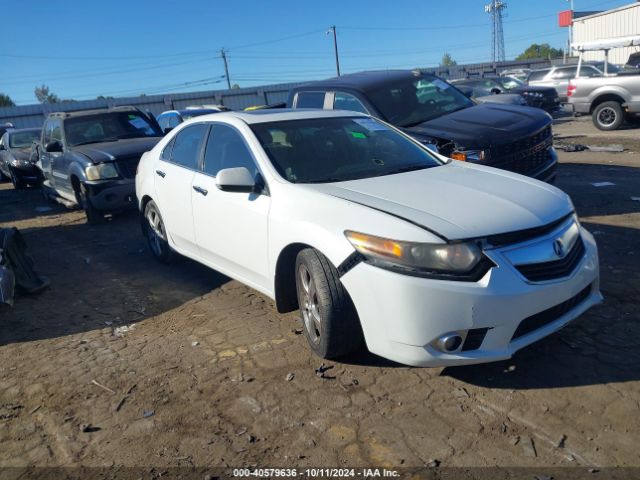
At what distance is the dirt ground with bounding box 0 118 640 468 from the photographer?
9.18ft

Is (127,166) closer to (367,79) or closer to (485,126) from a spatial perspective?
(367,79)

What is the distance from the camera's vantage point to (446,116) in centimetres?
716

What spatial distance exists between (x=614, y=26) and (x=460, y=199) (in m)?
40.4

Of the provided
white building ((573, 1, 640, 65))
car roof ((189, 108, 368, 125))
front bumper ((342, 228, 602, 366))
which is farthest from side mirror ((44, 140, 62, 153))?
white building ((573, 1, 640, 65))

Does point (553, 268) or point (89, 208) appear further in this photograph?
point (89, 208)

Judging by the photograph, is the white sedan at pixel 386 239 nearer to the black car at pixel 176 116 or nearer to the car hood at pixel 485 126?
the car hood at pixel 485 126

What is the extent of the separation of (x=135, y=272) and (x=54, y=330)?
1.55m

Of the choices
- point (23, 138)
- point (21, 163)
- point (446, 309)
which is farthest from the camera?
point (23, 138)

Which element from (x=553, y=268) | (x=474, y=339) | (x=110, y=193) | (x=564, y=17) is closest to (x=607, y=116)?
(x=110, y=193)

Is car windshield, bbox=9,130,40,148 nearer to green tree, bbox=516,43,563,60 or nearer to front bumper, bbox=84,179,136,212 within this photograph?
front bumper, bbox=84,179,136,212

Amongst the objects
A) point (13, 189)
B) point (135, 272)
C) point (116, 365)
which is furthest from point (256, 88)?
point (116, 365)

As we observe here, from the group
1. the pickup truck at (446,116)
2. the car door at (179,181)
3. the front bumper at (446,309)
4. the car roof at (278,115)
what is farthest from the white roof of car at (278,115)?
the front bumper at (446,309)

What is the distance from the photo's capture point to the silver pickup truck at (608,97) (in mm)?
13516

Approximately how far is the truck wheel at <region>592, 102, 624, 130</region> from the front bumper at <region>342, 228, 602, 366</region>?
12.7 meters
